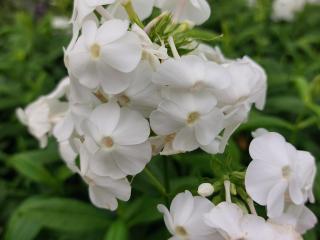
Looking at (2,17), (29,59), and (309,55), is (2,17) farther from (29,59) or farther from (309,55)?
(309,55)

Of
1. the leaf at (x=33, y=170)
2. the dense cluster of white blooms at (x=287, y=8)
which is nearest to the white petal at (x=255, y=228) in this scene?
the leaf at (x=33, y=170)

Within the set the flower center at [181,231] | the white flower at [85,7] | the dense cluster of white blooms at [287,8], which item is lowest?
the dense cluster of white blooms at [287,8]

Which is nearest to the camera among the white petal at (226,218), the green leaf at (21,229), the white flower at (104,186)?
the white petal at (226,218)

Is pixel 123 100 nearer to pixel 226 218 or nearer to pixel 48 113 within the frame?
pixel 226 218

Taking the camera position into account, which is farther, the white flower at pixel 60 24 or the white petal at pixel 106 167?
the white flower at pixel 60 24

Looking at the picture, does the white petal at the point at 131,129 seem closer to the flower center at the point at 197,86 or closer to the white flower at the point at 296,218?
the flower center at the point at 197,86

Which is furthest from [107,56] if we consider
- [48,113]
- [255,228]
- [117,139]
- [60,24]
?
[60,24]
